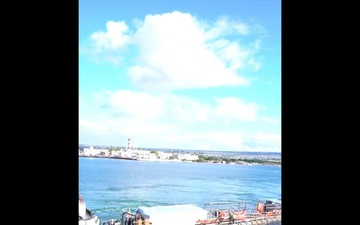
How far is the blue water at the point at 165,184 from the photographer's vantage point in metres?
16.4

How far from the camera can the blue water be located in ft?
53.7

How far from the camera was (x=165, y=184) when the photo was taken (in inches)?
786
